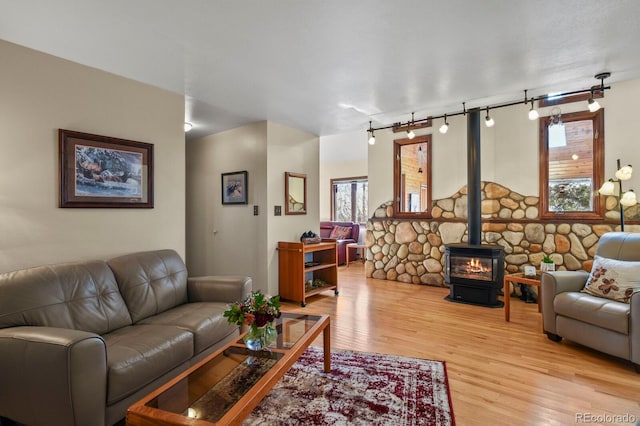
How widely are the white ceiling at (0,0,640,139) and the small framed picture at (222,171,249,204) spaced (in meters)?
1.23

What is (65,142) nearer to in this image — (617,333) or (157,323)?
(157,323)

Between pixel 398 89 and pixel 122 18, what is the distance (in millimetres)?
2356

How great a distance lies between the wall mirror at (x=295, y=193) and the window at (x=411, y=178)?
175 cm

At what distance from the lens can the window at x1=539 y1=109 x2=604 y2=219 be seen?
12.9 ft

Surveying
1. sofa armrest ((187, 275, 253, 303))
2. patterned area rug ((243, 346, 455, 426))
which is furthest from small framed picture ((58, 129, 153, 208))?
patterned area rug ((243, 346, 455, 426))

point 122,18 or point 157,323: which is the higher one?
point 122,18

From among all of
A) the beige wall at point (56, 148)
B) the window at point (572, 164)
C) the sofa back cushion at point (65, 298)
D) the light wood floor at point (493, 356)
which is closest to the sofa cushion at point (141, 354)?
the sofa back cushion at point (65, 298)

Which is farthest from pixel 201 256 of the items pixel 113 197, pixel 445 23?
pixel 445 23

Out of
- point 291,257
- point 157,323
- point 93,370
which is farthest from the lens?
point 291,257

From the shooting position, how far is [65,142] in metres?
2.42

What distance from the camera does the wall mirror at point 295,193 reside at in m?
4.47

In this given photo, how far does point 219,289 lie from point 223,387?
134cm

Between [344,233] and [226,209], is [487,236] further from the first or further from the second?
[226,209]

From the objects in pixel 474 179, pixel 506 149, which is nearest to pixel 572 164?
pixel 506 149
